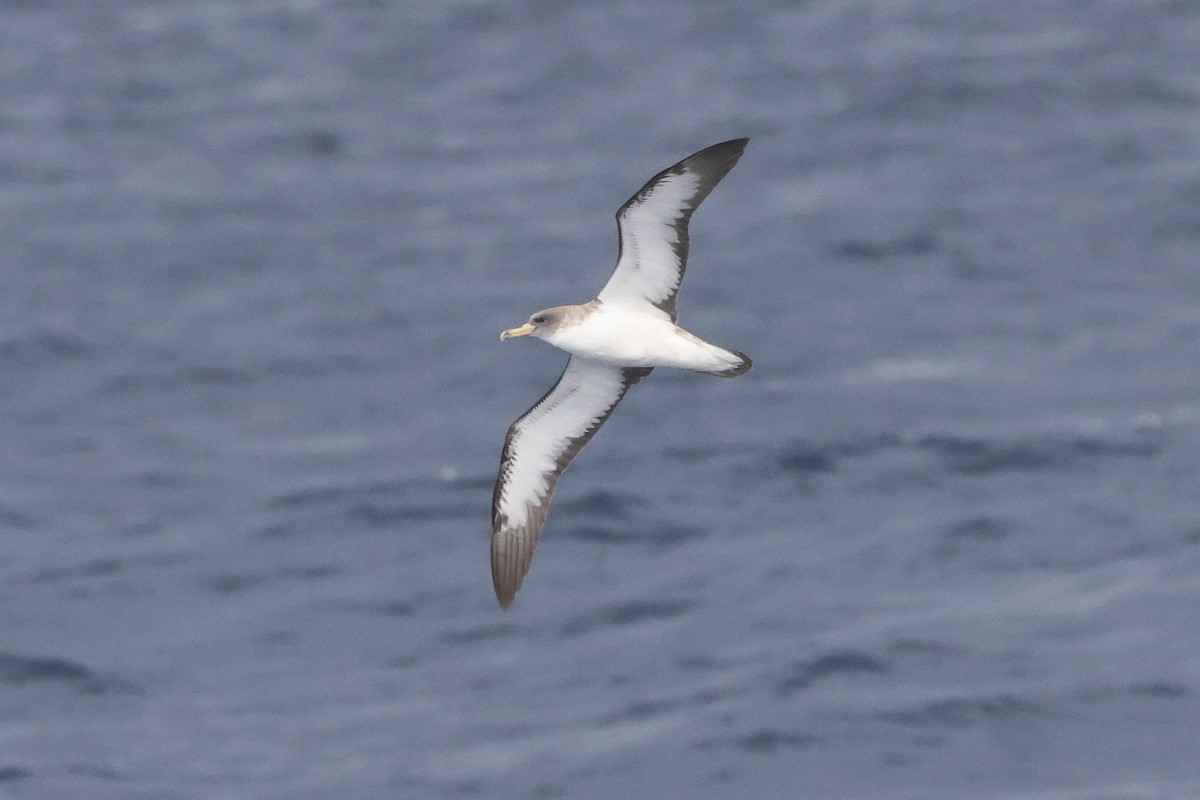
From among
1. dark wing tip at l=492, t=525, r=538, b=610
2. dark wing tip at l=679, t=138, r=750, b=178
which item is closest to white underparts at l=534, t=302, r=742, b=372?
dark wing tip at l=679, t=138, r=750, b=178

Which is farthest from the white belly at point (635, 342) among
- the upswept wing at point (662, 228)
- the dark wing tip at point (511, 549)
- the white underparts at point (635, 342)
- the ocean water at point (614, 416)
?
the ocean water at point (614, 416)

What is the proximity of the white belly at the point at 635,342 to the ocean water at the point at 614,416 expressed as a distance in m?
10.7

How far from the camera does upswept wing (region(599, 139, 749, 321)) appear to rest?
17750mm

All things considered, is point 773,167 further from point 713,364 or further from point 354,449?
point 713,364

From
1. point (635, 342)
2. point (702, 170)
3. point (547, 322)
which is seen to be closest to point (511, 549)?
point (547, 322)

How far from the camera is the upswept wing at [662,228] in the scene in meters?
17.8

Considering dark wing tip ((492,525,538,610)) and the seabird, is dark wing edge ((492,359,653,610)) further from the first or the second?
the seabird

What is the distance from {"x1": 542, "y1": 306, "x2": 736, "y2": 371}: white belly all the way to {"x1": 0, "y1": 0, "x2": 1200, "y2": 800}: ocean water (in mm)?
10662

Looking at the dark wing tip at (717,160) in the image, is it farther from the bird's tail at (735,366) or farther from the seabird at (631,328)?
the bird's tail at (735,366)

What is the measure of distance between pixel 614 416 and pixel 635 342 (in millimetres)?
14752

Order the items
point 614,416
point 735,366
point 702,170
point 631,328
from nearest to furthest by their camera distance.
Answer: point 702,170 < point 735,366 < point 631,328 < point 614,416

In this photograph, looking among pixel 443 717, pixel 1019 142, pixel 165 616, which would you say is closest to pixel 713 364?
pixel 443 717

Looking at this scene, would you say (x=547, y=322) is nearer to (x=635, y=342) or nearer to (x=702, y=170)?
(x=635, y=342)

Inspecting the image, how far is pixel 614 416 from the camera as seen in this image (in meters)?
32.8
